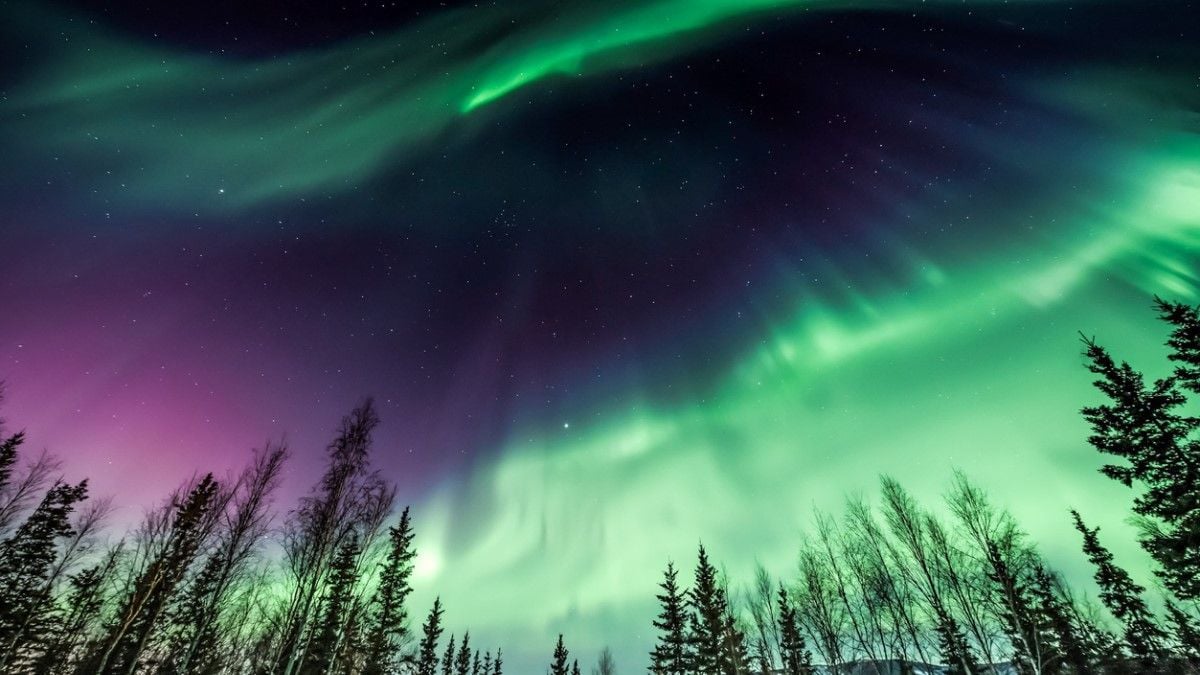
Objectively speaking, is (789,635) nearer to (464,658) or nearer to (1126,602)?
(1126,602)

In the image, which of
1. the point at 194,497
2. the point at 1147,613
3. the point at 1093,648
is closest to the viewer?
the point at 194,497

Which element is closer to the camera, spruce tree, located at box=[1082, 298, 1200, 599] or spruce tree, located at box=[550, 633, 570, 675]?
spruce tree, located at box=[1082, 298, 1200, 599]

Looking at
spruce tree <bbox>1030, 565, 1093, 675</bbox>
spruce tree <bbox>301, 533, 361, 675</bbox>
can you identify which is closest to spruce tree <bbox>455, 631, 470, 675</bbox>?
spruce tree <bbox>301, 533, 361, 675</bbox>

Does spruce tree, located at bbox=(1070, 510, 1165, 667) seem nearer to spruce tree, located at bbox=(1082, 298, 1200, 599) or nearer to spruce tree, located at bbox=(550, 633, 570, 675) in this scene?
spruce tree, located at bbox=(1082, 298, 1200, 599)

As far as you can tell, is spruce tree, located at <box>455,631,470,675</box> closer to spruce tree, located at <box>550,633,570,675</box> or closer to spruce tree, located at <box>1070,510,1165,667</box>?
spruce tree, located at <box>550,633,570,675</box>

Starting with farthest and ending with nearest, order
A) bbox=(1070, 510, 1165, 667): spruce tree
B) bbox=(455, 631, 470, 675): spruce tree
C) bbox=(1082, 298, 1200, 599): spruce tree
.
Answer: bbox=(455, 631, 470, 675): spruce tree, bbox=(1070, 510, 1165, 667): spruce tree, bbox=(1082, 298, 1200, 599): spruce tree

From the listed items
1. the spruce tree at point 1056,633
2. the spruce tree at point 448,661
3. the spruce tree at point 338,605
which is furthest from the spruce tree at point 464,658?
the spruce tree at point 1056,633

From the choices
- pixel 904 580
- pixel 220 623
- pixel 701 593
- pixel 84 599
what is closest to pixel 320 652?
pixel 220 623

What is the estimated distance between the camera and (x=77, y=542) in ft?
89.0

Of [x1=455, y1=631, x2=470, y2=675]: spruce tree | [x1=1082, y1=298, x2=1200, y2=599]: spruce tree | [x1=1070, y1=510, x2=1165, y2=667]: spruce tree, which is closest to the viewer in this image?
[x1=1082, y1=298, x2=1200, y2=599]: spruce tree

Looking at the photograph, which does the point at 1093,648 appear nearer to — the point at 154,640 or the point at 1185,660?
the point at 1185,660

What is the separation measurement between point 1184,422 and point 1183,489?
2.70 metres

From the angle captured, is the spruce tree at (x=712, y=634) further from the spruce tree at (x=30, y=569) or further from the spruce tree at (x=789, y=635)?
the spruce tree at (x=30, y=569)

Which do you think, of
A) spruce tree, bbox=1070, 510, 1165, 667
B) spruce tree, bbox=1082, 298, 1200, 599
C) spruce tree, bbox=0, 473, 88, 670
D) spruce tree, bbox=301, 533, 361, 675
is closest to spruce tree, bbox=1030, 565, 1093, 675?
spruce tree, bbox=1070, 510, 1165, 667
